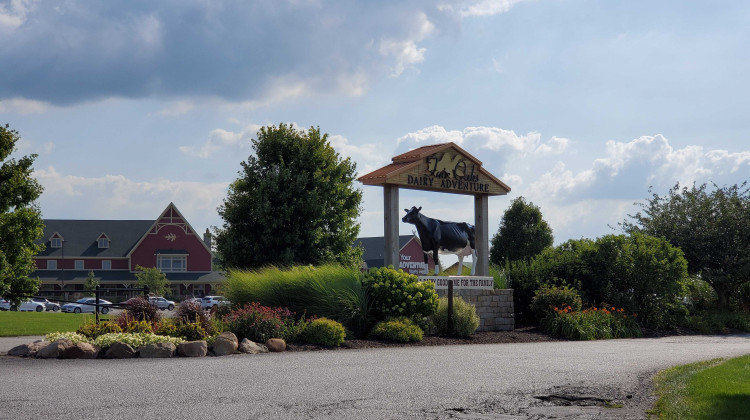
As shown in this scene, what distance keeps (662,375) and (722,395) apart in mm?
2555

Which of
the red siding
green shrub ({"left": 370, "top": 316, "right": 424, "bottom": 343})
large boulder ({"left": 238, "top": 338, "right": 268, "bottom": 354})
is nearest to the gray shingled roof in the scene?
the red siding

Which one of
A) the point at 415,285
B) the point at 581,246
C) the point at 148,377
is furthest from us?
the point at 581,246

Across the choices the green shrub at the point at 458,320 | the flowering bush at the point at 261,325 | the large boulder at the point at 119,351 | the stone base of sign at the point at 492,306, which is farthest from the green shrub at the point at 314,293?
the large boulder at the point at 119,351

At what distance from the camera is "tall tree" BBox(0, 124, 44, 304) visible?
2020 cm

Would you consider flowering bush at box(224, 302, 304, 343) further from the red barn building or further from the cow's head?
the red barn building

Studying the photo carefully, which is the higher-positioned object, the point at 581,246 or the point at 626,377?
the point at 581,246

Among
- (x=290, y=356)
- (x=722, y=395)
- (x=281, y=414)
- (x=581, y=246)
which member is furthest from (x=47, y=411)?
(x=581, y=246)

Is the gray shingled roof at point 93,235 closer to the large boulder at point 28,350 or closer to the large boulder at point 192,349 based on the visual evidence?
the large boulder at point 28,350

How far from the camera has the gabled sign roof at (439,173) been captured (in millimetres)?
20578

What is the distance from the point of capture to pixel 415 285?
18.3m

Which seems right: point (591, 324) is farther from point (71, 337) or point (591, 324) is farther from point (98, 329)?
point (71, 337)

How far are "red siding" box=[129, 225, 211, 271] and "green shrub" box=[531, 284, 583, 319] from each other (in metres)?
53.2

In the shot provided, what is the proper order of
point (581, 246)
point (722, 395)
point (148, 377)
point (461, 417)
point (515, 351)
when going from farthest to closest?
point (581, 246), point (515, 351), point (148, 377), point (722, 395), point (461, 417)

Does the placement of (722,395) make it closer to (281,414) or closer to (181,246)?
(281,414)
